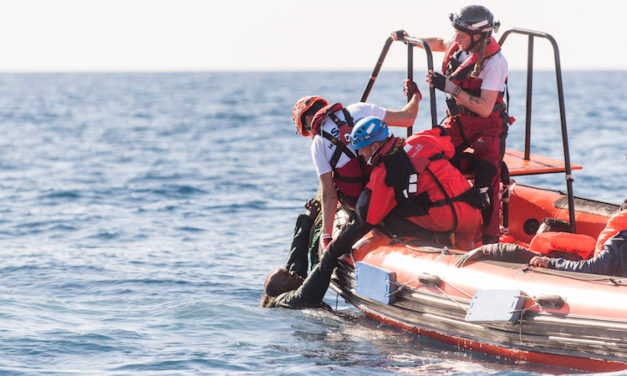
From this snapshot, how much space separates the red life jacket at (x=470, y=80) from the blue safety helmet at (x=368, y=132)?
75 centimetres

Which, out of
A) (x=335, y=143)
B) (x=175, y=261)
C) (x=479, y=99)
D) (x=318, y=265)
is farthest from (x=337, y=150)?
(x=175, y=261)

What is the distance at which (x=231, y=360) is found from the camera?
6434 mm

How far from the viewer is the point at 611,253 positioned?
5508 mm

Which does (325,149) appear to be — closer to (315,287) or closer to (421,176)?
(421,176)

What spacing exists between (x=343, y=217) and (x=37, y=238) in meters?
5.74

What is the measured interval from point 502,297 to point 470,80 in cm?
173

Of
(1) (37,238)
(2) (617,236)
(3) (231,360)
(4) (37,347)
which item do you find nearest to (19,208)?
(1) (37,238)

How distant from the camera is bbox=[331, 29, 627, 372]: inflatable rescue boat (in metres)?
5.23

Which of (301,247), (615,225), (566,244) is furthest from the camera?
(301,247)

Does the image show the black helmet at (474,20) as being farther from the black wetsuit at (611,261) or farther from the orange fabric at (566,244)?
the black wetsuit at (611,261)

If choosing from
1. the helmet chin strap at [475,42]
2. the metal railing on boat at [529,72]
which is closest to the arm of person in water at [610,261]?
the metal railing on boat at [529,72]

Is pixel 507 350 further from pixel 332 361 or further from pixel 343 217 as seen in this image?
pixel 343 217

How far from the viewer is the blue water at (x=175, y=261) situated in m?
6.42

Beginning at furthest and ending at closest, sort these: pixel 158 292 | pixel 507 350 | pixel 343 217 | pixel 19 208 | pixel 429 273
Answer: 1. pixel 19 208
2. pixel 158 292
3. pixel 343 217
4. pixel 429 273
5. pixel 507 350
